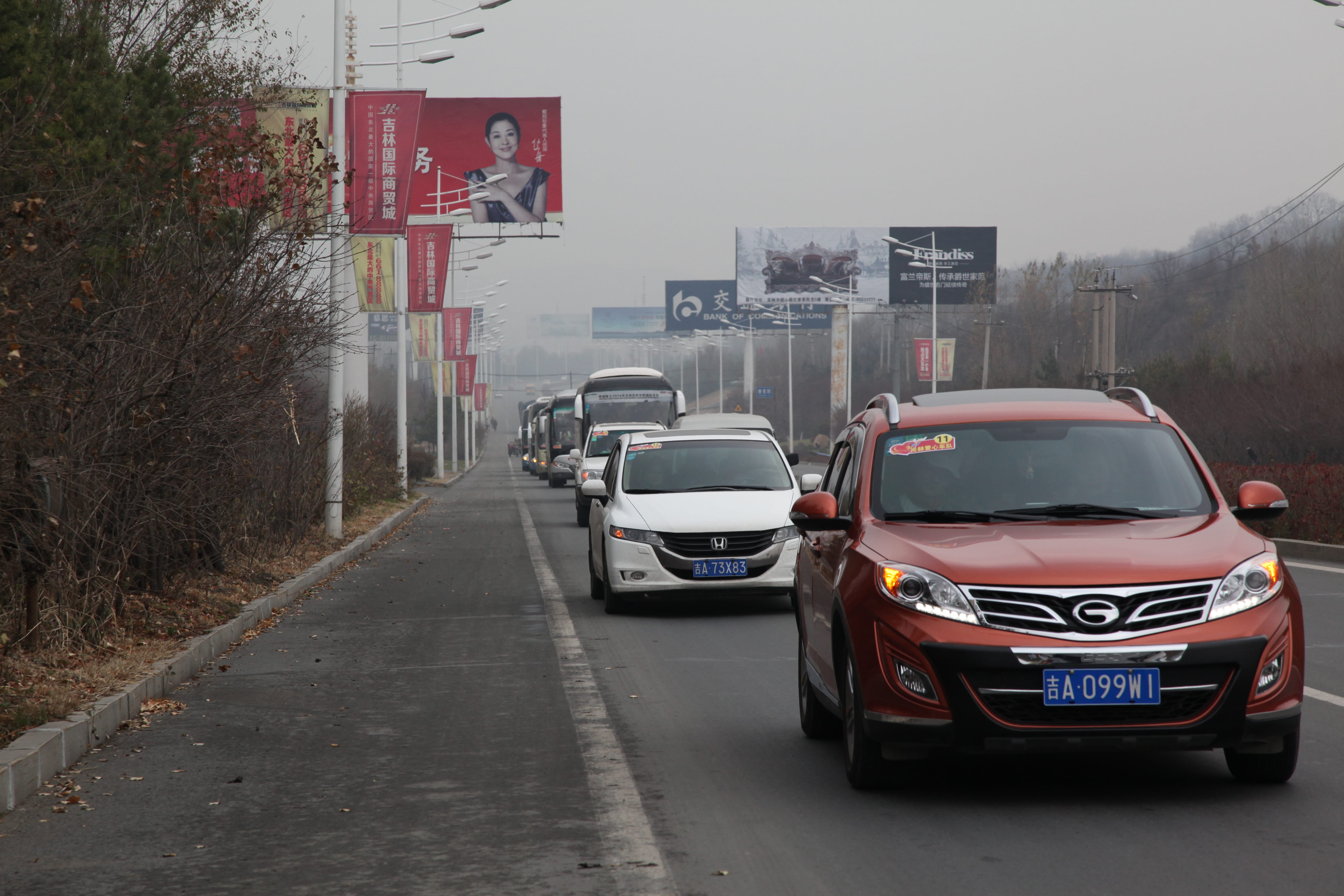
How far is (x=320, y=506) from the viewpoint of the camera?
19.9m

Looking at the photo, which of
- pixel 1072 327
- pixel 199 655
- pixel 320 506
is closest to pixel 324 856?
pixel 199 655

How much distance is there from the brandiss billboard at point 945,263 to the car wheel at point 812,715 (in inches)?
2759

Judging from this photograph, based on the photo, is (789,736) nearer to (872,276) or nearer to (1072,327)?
(872,276)

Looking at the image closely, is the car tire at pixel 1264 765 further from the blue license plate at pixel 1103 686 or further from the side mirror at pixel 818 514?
the side mirror at pixel 818 514

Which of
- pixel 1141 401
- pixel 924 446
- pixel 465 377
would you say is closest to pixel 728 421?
pixel 1141 401

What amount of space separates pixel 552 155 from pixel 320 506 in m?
29.5

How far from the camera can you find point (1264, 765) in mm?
6023

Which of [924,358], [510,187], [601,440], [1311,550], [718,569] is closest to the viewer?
[718,569]

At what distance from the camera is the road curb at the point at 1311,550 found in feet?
59.3

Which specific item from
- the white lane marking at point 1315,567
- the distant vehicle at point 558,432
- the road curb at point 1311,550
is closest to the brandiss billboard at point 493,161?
the distant vehicle at point 558,432

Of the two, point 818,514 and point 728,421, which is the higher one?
point 818,514

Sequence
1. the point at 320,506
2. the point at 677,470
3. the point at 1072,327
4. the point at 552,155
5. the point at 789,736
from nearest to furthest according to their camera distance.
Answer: the point at 789,736 < the point at 677,470 < the point at 320,506 < the point at 552,155 < the point at 1072,327

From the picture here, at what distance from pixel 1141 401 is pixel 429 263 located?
26.1m

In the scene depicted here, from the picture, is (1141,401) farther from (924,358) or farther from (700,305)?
(700,305)
